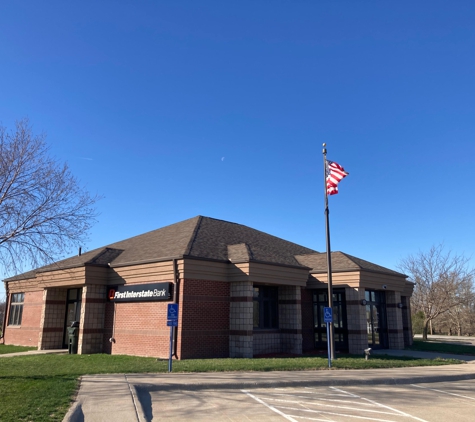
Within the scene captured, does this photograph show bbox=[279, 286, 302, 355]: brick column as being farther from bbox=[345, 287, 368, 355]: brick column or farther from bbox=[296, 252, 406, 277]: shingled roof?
bbox=[345, 287, 368, 355]: brick column

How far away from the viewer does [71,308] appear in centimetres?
2247

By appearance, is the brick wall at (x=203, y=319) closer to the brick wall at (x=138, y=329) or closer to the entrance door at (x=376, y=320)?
the brick wall at (x=138, y=329)

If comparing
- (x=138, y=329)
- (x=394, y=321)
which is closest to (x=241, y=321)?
(x=138, y=329)

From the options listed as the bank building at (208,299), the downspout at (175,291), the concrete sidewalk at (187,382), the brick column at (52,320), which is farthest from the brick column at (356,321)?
the brick column at (52,320)

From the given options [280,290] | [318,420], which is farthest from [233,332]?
[318,420]

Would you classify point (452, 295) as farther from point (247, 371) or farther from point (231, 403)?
point (231, 403)

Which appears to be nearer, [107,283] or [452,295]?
[107,283]

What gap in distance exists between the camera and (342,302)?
21938 mm

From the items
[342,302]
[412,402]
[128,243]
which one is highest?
[128,243]

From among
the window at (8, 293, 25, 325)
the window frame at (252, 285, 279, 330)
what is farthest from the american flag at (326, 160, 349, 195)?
the window at (8, 293, 25, 325)

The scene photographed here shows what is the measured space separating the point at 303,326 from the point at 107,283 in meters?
10.5

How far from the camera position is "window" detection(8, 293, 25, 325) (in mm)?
26280

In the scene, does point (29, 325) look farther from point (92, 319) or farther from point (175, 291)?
point (175, 291)

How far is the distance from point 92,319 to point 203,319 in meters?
5.91
